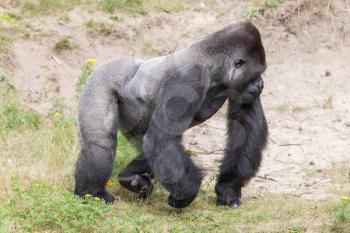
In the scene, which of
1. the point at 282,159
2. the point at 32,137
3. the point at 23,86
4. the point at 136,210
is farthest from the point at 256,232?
→ the point at 23,86

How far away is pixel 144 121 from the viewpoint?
17.1 ft

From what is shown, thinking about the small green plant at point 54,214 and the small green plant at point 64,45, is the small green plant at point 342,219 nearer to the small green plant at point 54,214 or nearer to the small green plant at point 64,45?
the small green plant at point 54,214

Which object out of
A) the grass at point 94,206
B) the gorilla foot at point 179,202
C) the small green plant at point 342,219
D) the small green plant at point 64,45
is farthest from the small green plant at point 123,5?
the small green plant at point 342,219

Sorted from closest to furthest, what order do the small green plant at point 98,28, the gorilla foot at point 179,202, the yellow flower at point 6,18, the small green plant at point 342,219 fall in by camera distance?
the small green plant at point 342,219 → the gorilla foot at point 179,202 → the yellow flower at point 6,18 → the small green plant at point 98,28

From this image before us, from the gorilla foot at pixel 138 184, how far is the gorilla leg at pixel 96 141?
167 millimetres

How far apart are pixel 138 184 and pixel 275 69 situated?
10.9ft

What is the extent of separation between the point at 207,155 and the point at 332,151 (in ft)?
3.65

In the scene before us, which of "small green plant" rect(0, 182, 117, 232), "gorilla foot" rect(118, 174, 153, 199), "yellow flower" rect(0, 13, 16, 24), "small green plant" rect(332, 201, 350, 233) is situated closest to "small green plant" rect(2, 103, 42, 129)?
"yellow flower" rect(0, 13, 16, 24)

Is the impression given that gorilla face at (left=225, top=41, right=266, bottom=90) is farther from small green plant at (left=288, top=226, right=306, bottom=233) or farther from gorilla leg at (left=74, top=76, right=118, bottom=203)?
small green plant at (left=288, top=226, right=306, bottom=233)

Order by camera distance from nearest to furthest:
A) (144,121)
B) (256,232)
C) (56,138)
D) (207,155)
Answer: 1. (256,232)
2. (144,121)
3. (56,138)
4. (207,155)

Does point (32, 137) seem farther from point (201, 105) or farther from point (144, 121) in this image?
point (201, 105)

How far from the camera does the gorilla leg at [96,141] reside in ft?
16.3

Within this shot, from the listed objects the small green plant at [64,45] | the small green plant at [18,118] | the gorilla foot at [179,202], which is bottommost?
the gorilla foot at [179,202]

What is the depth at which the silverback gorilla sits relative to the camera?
4.78m
